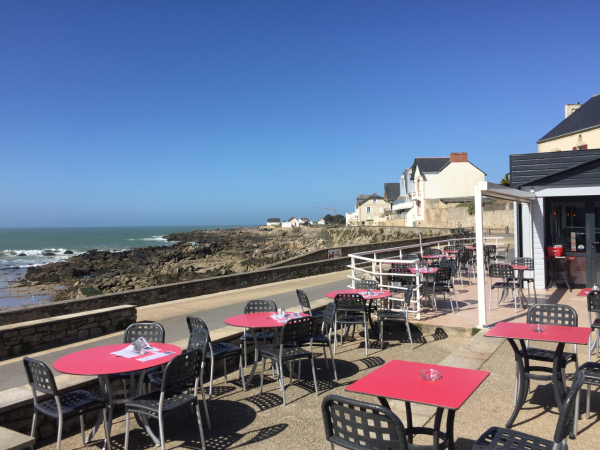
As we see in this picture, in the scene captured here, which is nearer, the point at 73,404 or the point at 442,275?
the point at 73,404

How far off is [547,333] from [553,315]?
79 centimetres

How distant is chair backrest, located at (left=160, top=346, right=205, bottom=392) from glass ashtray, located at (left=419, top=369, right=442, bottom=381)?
1.83m

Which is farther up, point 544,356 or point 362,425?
point 362,425

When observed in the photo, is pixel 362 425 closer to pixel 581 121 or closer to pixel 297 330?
pixel 297 330

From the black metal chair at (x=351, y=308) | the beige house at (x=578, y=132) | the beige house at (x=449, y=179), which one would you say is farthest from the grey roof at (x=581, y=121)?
the black metal chair at (x=351, y=308)

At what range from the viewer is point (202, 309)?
10.1 metres

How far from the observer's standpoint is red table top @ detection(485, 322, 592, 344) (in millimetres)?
3836

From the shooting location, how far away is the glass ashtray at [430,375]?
2.95m

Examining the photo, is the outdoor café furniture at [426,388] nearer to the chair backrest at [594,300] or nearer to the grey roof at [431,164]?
the chair backrest at [594,300]

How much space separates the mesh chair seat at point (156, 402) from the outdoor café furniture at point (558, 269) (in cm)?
962

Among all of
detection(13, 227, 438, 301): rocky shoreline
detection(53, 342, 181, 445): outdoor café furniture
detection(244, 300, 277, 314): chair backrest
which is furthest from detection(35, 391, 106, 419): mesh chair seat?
detection(13, 227, 438, 301): rocky shoreline

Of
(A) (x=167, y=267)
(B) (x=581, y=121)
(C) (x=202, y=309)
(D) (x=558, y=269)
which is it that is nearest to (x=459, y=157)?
(B) (x=581, y=121)

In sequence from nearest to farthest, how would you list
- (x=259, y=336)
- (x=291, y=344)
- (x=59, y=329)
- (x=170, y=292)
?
(x=291, y=344)
(x=259, y=336)
(x=59, y=329)
(x=170, y=292)

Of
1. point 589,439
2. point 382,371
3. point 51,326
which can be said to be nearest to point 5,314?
point 51,326
